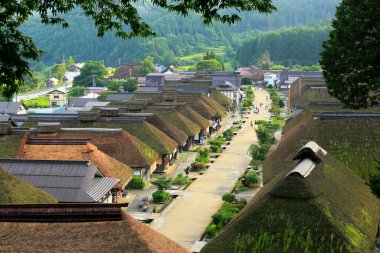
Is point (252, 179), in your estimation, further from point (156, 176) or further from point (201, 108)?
point (201, 108)

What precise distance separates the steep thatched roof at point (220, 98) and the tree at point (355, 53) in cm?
5930

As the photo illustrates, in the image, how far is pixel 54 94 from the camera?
9806 centimetres

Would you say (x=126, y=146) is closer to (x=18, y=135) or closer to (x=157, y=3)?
(x=18, y=135)

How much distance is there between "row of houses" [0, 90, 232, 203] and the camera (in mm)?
28734

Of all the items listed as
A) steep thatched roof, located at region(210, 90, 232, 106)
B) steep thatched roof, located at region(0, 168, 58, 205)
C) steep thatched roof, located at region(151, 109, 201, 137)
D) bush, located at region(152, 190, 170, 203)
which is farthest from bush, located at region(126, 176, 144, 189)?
steep thatched roof, located at region(210, 90, 232, 106)

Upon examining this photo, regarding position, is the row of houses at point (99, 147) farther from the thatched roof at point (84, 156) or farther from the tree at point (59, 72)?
the tree at point (59, 72)

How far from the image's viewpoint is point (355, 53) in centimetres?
1875

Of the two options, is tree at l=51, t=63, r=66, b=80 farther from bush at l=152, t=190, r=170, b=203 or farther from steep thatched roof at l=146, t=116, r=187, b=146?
bush at l=152, t=190, r=170, b=203

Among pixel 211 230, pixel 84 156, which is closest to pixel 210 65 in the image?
pixel 84 156

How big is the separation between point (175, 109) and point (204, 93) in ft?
64.7

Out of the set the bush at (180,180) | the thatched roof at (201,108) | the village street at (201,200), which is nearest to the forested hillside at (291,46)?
the thatched roof at (201,108)

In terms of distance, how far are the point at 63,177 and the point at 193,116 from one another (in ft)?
103

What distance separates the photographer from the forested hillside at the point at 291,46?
163125 millimetres

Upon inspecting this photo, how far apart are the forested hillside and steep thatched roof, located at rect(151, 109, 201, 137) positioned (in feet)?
365
